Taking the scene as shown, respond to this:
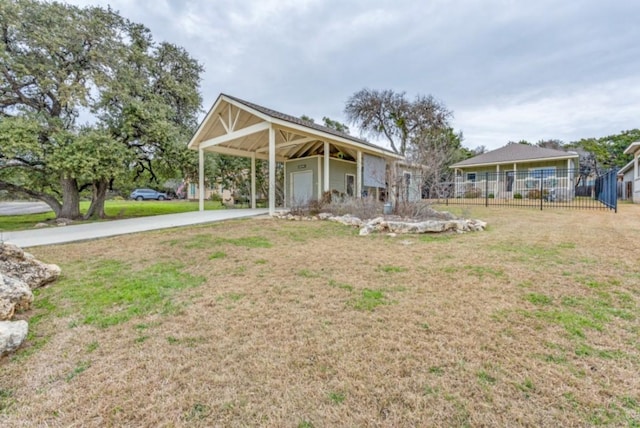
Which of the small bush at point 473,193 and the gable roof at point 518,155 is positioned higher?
the gable roof at point 518,155

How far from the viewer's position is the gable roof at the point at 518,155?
17.9 metres

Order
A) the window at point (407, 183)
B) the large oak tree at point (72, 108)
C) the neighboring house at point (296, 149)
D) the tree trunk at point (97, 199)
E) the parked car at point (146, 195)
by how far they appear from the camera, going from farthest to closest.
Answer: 1. the parked car at point (146, 195)
2. the tree trunk at point (97, 199)
3. the neighboring house at point (296, 149)
4. the large oak tree at point (72, 108)
5. the window at point (407, 183)

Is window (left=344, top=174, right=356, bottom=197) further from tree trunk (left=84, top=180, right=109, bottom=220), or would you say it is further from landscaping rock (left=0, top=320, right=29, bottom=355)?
landscaping rock (left=0, top=320, right=29, bottom=355)

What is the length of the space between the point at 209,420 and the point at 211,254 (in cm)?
369

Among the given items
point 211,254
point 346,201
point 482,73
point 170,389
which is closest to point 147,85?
point 346,201

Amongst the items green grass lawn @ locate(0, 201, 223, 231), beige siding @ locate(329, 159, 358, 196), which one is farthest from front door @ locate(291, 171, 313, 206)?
green grass lawn @ locate(0, 201, 223, 231)

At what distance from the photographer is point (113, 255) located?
5016 mm

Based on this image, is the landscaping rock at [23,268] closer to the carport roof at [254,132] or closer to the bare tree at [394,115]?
the carport roof at [254,132]

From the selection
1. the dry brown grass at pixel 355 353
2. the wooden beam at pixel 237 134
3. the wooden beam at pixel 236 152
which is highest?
the wooden beam at pixel 237 134

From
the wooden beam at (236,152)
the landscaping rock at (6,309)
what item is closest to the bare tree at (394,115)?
the wooden beam at (236,152)

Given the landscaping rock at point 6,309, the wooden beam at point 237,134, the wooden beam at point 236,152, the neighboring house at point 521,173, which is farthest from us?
the neighboring house at point 521,173

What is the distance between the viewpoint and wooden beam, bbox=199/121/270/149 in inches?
373

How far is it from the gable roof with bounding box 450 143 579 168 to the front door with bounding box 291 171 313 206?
45.4 feet

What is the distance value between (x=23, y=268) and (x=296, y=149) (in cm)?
1155
